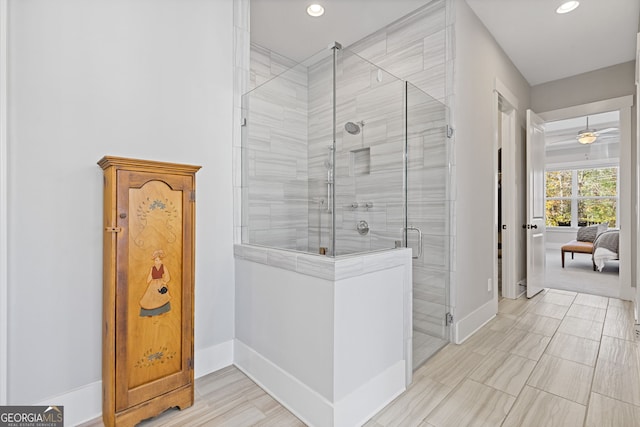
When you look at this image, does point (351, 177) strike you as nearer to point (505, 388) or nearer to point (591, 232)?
point (505, 388)

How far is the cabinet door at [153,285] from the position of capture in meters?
1.50

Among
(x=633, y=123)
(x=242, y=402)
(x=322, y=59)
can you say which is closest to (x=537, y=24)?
(x=633, y=123)

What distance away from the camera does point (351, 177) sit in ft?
6.01

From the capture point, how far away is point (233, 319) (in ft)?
7.25

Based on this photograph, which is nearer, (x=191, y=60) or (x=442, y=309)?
(x=191, y=60)

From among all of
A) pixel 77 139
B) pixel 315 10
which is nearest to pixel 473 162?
pixel 315 10

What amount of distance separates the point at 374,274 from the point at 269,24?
96.6 inches

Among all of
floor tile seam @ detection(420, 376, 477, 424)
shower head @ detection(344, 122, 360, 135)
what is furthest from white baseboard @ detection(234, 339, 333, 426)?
shower head @ detection(344, 122, 360, 135)

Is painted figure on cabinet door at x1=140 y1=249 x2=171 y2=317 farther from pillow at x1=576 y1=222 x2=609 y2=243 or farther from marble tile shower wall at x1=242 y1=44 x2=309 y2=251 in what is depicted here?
pillow at x1=576 y1=222 x2=609 y2=243

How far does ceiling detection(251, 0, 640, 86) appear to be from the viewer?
263cm

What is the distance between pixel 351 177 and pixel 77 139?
4.72 ft

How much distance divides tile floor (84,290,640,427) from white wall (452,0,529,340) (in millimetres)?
397

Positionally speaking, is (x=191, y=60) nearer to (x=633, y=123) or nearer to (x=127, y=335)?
(x=127, y=335)

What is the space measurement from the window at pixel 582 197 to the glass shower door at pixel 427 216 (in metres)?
8.00
